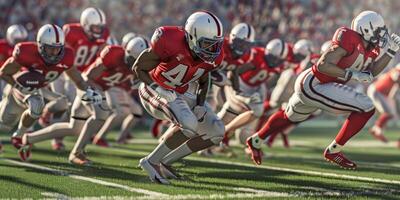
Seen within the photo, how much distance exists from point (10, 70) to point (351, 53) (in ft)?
11.3

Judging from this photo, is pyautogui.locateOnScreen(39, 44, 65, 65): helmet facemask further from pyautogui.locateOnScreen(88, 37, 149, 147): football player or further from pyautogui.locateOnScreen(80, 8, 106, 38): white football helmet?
pyautogui.locateOnScreen(80, 8, 106, 38): white football helmet

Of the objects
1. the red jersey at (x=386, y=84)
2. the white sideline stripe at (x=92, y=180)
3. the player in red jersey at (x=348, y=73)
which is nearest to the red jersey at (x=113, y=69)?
the white sideline stripe at (x=92, y=180)

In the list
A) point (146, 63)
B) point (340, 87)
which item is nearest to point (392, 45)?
point (340, 87)

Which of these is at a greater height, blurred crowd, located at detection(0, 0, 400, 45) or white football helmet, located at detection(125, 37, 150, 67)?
white football helmet, located at detection(125, 37, 150, 67)

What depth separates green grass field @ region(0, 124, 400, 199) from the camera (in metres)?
5.16

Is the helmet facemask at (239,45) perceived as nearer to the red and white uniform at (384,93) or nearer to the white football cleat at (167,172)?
the white football cleat at (167,172)

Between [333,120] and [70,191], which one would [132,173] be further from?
[333,120]

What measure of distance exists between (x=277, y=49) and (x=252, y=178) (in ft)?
11.0

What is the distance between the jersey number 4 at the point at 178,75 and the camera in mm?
5789

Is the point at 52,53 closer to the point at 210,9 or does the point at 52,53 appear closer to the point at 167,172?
the point at 167,172

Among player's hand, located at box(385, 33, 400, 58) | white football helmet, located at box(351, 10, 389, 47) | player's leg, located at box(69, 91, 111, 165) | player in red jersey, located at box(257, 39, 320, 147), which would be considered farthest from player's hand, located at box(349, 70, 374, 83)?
player in red jersey, located at box(257, 39, 320, 147)

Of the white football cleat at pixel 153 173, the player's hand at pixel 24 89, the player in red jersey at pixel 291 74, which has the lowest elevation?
the player in red jersey at pixel 291 74

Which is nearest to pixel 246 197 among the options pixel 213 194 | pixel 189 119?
pixel 213 194

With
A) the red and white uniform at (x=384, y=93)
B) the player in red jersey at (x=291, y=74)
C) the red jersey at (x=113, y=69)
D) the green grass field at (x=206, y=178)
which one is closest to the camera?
the green grass field at (x=206, y=178)
